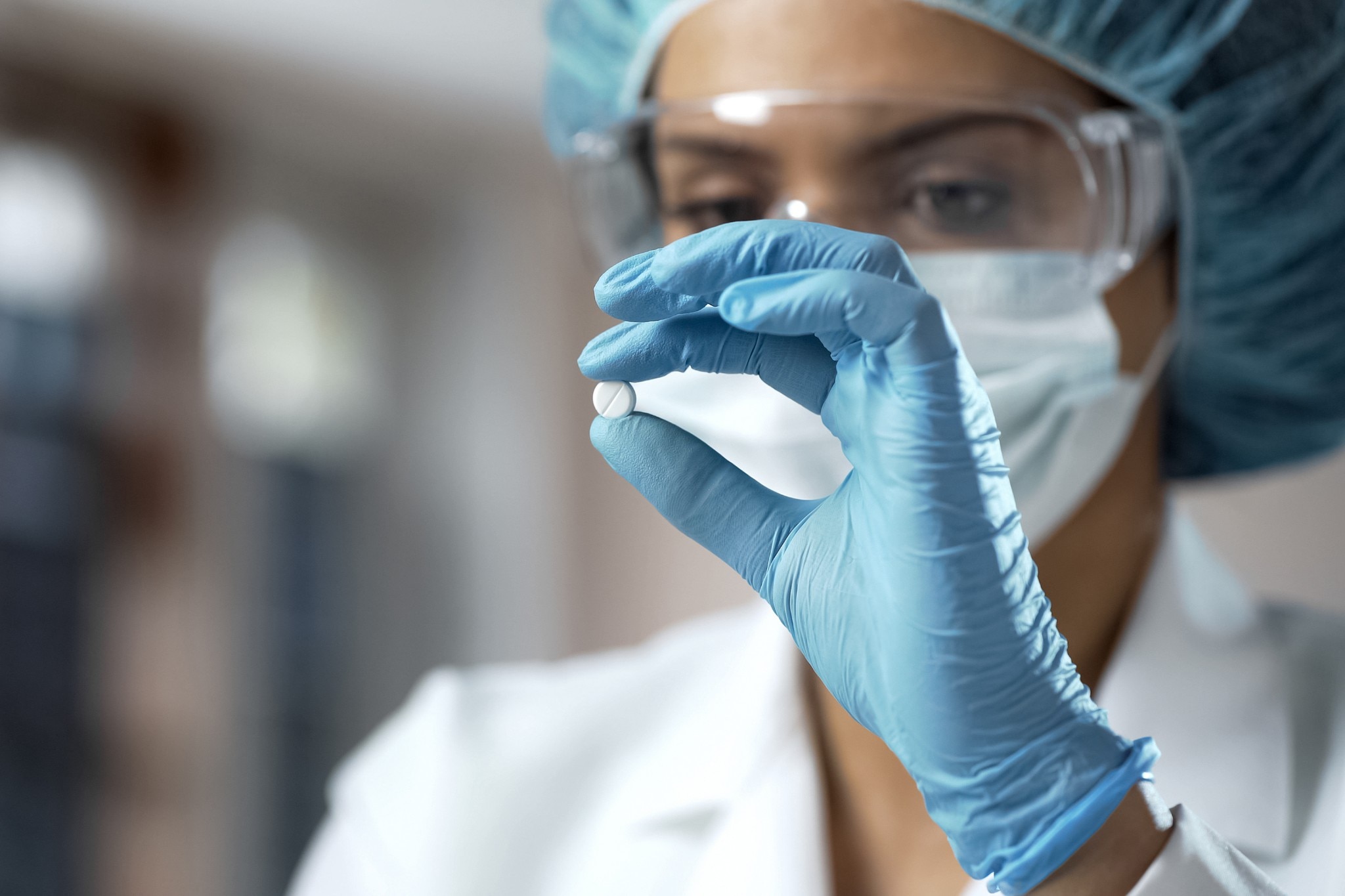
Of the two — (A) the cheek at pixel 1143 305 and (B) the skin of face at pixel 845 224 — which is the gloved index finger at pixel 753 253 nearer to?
(B) the skin of face at pixel 845 224

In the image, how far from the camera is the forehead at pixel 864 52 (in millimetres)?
826

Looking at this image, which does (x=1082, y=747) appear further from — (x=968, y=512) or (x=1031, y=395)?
(x=1031, y=395)

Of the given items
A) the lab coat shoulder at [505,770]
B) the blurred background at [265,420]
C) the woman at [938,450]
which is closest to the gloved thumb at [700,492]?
the woman at [938,450]

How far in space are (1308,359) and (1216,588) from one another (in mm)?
250

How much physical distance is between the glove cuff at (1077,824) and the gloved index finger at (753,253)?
25 cm

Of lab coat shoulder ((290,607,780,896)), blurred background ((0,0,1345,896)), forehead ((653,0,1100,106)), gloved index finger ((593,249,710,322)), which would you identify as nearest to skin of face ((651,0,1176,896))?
forehead ((653,0,1100,106))

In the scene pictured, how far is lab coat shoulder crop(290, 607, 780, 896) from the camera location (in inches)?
41.8

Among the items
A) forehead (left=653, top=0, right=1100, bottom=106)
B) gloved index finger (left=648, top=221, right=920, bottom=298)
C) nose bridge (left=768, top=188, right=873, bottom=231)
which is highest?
forehead (left=653, top=0, right=1100, bottom=106)

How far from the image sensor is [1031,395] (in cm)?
83

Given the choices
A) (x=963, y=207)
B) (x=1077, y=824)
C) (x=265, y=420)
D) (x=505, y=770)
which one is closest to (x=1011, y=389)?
(x=963, y=207)

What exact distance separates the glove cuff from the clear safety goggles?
43cm

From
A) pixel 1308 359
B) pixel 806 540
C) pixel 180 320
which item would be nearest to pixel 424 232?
pixel 180 320

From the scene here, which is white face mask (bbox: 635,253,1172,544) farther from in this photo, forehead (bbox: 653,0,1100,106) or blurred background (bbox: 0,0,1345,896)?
blurred background (bbox: 0,0,1345,896)

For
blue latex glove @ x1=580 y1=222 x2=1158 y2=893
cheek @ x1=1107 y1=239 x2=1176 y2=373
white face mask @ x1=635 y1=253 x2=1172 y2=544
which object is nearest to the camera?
blue latex glove @ x1=580 y1=222 x2=1158 y2=893
